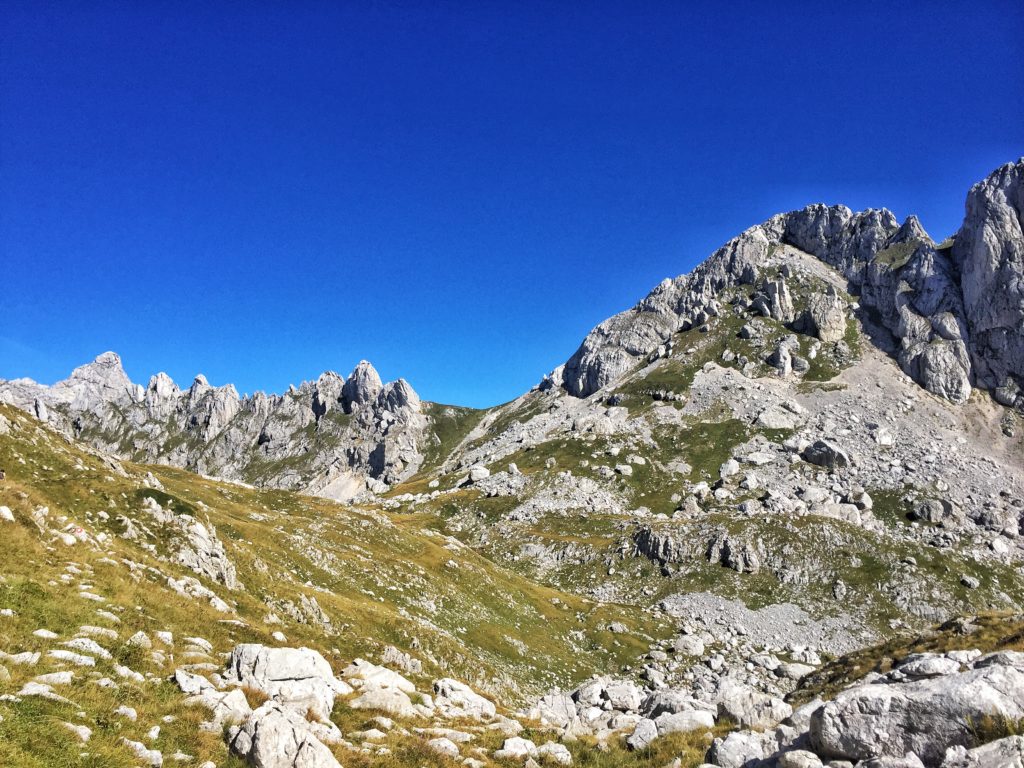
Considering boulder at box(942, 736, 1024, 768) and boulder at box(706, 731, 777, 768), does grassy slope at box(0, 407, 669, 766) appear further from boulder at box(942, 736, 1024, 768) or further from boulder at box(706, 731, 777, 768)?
boulder at box(942, 736, 1024, 768)

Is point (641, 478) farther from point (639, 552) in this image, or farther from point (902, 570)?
point (902, 570)

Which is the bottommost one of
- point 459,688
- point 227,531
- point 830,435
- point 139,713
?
point 459,688

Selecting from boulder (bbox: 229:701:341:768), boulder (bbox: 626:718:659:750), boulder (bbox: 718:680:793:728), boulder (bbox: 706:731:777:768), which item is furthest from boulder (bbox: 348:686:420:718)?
boulder (bbox: 718:680:793:728)

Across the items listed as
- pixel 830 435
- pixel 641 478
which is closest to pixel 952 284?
pixel 830 435

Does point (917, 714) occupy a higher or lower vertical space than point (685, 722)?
higher

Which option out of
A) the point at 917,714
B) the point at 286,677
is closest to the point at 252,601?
the point at 286,677

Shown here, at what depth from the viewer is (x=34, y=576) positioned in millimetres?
18047

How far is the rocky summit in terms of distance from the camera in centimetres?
1235

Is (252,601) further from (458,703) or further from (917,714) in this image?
(917,714)

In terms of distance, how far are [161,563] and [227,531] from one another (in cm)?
2307

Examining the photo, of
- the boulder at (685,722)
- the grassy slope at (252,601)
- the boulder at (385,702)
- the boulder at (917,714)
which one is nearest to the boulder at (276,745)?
the grassy slope at (252,601)

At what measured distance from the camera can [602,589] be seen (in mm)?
102375

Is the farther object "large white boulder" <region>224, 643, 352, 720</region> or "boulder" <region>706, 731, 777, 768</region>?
"large white boulder" <region>224, 643, 352, 720</region>

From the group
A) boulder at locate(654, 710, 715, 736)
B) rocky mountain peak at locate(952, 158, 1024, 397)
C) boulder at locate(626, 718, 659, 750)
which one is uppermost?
rocky mountain peak at locate(952, 158, 1024, 397)
